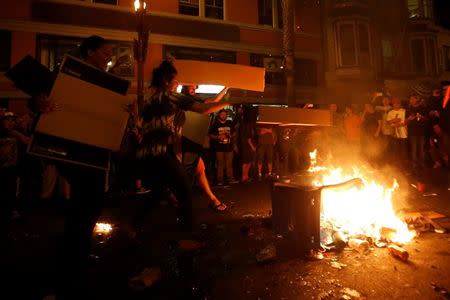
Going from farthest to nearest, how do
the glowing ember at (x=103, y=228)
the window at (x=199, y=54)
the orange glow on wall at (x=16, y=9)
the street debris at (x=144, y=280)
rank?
1. the window at (x=199, y=54)
2. the orange glow on wall at (x=16, y=9)
3. the glowing ember at (x=103, y=228)
4. the street debris at (x=144, y=280)

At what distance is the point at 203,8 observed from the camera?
56.7ft

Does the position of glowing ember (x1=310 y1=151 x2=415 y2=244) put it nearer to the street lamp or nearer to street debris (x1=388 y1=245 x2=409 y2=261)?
street debris (x1=388 y1=245 x2=409 y2=261)

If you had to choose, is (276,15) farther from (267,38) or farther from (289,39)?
(289,39)

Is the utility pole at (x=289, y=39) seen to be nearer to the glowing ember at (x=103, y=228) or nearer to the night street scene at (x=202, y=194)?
the night street scene at (x=202, y=194)

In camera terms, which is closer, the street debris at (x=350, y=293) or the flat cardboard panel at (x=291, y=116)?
the street debris at (x=350, y=293)

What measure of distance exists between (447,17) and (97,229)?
31917mm

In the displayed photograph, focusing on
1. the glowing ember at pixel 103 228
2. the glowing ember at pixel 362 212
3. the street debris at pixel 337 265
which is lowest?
the street debris at pixel 337 265

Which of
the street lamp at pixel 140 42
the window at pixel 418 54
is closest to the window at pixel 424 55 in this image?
the window at pixel 418 54

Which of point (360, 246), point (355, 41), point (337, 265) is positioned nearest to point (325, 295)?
point (337, 265)

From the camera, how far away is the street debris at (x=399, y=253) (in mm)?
3377

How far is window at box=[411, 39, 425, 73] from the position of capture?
24.4 metres

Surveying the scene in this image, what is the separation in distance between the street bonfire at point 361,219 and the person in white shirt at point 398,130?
239 inches

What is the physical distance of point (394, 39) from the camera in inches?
931

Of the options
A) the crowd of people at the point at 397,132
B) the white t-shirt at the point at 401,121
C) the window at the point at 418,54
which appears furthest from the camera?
the window at the point at 418,54
